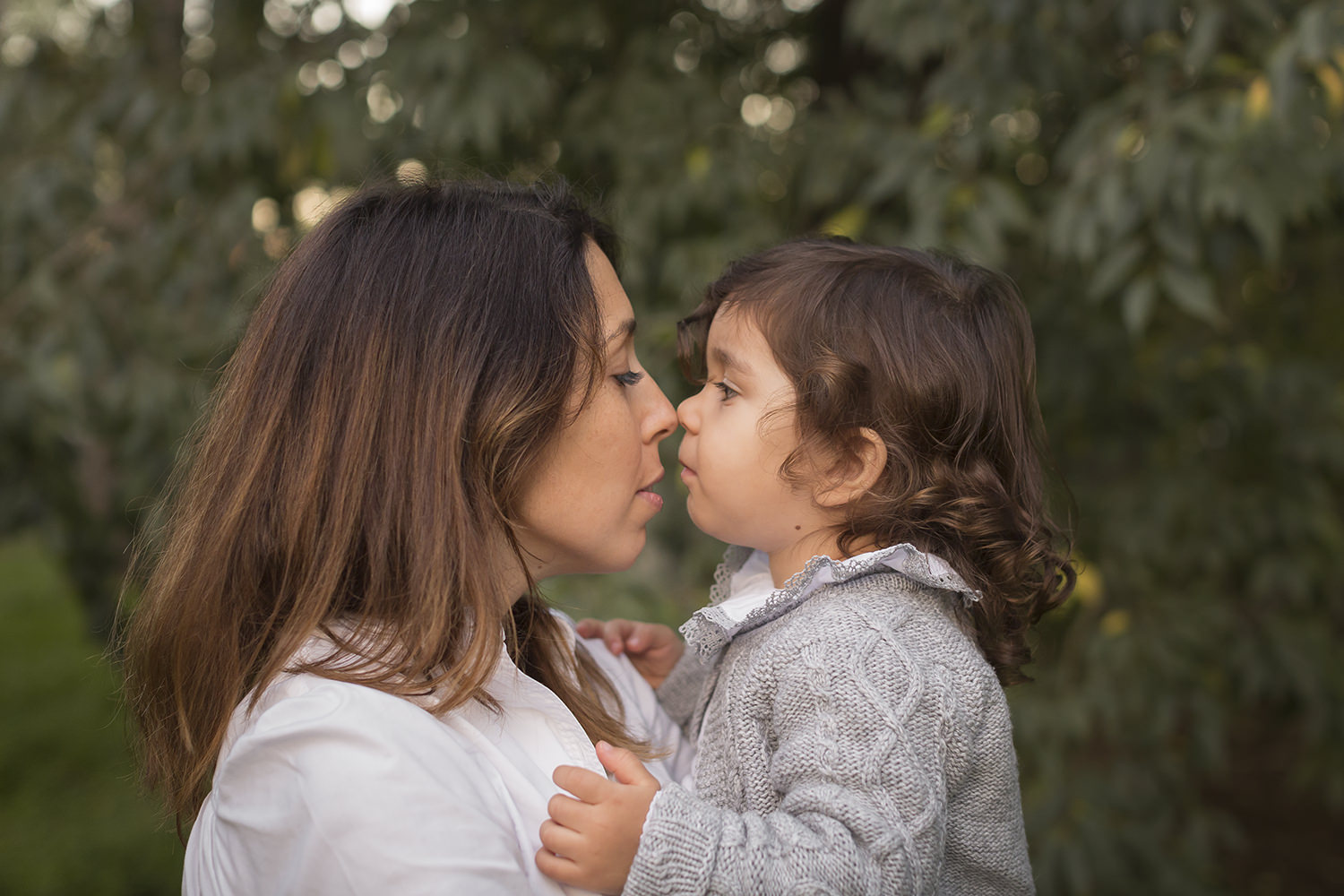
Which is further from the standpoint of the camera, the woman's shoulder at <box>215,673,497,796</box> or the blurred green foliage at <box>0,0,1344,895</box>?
the blurred green foliage at <box>0,0,1344,895</box>

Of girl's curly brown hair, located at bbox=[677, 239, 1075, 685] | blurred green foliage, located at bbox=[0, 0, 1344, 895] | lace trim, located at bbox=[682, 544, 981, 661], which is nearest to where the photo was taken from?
lace trim, located at bbox=[682, 544, 981, 661]

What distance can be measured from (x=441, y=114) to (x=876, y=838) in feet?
5.54

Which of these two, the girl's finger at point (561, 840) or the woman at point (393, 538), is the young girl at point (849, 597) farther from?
the woman at point (393, 538)

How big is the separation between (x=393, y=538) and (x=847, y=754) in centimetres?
55

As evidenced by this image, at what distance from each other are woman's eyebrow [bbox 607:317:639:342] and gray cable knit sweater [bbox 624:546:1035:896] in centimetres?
38

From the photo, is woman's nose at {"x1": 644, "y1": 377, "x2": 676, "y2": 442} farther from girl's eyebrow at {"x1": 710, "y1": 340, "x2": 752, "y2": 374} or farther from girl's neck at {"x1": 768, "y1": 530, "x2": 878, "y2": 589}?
girl's neck at {"x1": 768, "y1": 530, "x2": 878, "y2": 589}

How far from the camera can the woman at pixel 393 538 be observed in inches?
40.7

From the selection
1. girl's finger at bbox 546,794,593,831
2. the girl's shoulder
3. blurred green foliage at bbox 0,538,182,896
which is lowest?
blurred green foliage at bbox 0,538,182,896

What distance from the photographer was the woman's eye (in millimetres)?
1540

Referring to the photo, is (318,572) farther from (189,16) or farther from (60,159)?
(189,16)

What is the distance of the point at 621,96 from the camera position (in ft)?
8.00

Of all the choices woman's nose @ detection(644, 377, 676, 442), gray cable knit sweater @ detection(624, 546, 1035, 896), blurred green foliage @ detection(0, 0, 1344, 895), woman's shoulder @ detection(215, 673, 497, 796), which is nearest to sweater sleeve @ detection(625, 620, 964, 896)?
gray cable knit sweater @ detection(624, 546, 1035, 896)

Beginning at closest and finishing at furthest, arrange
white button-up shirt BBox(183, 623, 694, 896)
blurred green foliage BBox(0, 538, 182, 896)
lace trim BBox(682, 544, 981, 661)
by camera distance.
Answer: white button-up shirt BBox(183, 623, 694, 896)
lace trim BBox(682, 544, 981, 661)
blurred green foliage BBox(0, 538, 182, 896)

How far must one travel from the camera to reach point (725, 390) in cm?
155
